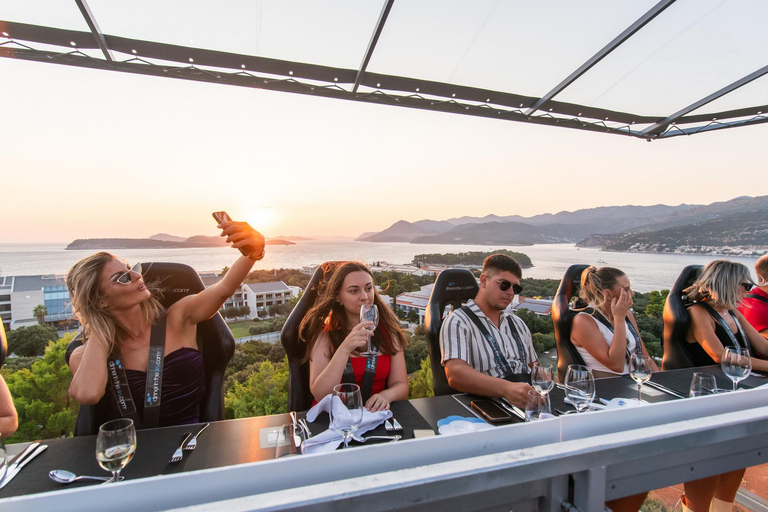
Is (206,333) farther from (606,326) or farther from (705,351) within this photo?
(705,351)

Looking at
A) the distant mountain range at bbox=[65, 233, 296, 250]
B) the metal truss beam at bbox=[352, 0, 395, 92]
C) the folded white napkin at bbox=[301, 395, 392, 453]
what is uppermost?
the metal truss beam at bbox=[352, 0, 395, 92]

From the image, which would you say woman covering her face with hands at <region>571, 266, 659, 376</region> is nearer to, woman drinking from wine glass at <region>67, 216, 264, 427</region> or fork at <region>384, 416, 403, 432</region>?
fork at <region>384, 416, 403, 432</region>

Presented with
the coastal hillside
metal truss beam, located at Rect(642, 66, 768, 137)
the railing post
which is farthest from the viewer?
the coastal hillside

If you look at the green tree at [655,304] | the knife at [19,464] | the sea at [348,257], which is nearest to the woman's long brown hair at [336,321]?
the sea at [348,257]

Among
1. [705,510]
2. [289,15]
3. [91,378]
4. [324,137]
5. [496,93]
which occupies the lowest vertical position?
[705,510]

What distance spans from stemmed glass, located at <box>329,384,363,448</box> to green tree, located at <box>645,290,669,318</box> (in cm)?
357

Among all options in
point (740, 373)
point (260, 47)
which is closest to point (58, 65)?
point (260, 47)

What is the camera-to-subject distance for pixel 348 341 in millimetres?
1677

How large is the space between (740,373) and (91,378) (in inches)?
114

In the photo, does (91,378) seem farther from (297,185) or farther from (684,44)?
(684,44)

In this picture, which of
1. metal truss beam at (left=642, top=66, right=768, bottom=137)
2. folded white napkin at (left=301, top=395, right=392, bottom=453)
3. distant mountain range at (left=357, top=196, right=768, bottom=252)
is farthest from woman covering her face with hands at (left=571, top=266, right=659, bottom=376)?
metal truss beam at (left=642, top=66, right=768, bottom=137)

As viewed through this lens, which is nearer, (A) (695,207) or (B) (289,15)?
(B) (289,15)

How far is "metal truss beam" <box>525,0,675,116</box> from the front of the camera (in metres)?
2.34

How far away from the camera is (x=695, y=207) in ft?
14.9
